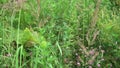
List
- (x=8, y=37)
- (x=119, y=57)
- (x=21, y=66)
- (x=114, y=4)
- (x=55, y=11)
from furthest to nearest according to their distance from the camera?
(x=114, y=4)
(x=55, y=11)
(x=119, y=57)
(x=8, y=37)
(x=21, y=66)

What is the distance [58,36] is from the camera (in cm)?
298

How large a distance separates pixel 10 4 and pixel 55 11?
0.57 metres

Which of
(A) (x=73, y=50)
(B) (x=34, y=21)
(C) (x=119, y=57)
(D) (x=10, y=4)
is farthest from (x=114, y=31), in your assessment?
(D) (x=10, y=4)

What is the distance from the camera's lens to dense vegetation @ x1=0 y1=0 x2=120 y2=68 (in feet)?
8.54

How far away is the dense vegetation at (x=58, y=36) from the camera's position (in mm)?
2604

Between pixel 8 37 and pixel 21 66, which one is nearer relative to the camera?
pixel 21 66

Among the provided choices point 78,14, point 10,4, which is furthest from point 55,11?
point 10,4

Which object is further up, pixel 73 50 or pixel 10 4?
pixel 10 4

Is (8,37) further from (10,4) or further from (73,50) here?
(73,50)

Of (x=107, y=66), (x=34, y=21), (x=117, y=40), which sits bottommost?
(x=107, y=66)

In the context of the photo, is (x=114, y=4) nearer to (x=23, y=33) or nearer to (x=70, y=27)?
(x=70, y=27)

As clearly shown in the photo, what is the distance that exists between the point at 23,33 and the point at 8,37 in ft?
0.47

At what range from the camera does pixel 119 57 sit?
3.01 metres

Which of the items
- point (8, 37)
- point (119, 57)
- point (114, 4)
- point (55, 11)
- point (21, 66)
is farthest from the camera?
point (114, 4)
